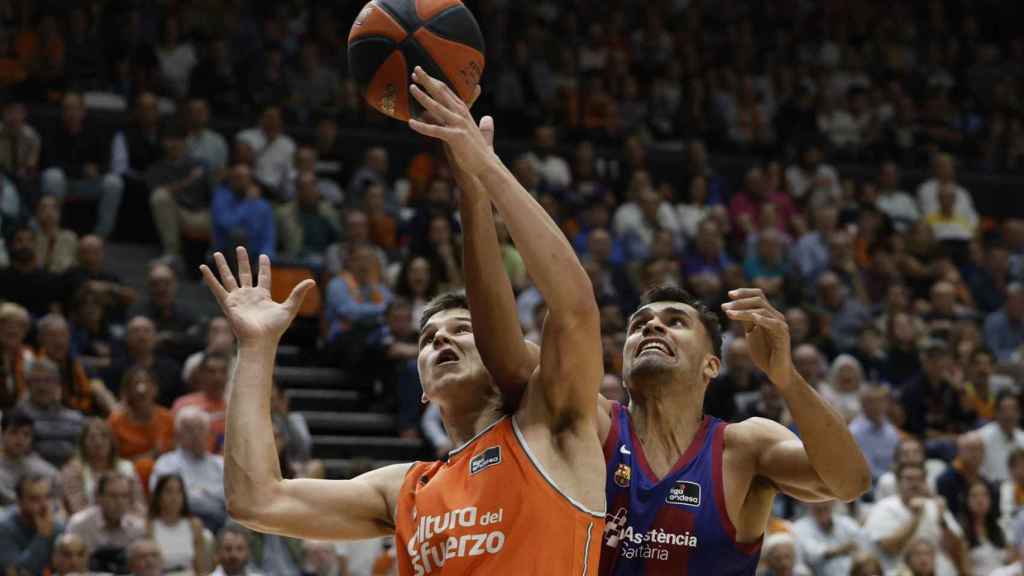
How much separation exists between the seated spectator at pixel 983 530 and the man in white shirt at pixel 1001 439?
0.93 m

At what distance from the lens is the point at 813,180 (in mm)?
16016

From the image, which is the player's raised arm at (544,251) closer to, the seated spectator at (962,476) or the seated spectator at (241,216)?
the seated spectator at (962,476)

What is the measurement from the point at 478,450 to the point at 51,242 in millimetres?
8014

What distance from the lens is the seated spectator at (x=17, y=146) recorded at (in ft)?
39.5

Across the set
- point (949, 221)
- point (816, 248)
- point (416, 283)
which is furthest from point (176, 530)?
point (949, 221)

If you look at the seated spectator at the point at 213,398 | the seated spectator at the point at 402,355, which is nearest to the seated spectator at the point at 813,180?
the seated spectator at the point at 402,355

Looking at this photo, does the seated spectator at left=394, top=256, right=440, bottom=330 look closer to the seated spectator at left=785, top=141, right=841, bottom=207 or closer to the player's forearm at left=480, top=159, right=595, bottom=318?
the seated spectator at left=785, top=141, right=841, bottom=207

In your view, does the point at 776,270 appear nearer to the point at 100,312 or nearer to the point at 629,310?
the point at 629,310

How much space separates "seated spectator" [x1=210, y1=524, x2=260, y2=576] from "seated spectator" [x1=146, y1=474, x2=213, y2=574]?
168 mm

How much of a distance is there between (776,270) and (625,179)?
1.85 metres

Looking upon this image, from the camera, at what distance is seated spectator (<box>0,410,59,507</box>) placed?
30.2 feet

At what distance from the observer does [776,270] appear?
14180 millimetres

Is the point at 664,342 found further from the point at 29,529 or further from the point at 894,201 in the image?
the point at 894,201

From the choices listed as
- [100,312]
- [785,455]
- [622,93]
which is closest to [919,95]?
[622,93]
